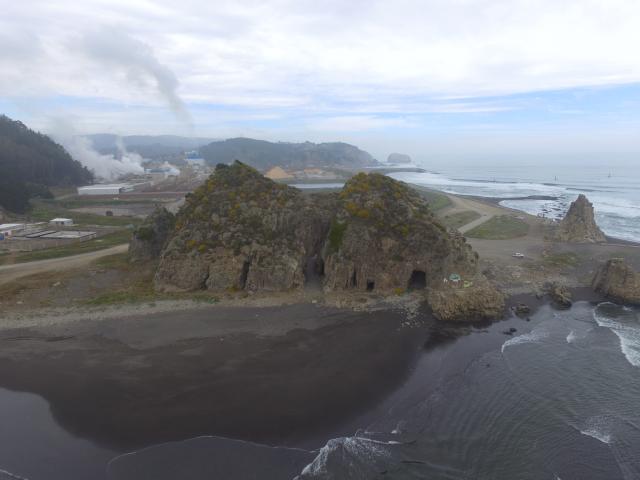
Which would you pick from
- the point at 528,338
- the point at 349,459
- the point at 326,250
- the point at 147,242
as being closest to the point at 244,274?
the point at 326,250

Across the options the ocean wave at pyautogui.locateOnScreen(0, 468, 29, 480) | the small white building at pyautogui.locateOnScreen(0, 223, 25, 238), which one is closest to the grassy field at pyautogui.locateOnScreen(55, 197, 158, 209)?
the small white building at pyautogui.locateOnScreen(0, 223, 25, 238)

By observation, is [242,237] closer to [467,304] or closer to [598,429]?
[467,304]

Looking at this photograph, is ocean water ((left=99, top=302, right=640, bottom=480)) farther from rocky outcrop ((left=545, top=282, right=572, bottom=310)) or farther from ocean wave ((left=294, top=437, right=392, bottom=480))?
rocky outcrop ((left=545, top=282, right=572, bottom=310))

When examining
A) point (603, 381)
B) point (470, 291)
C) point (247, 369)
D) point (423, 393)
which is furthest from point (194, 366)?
point (603, 381)

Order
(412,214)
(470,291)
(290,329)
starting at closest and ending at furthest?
(290,329) < (470,291) < (412,214)

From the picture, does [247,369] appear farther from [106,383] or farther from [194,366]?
[106,383]
